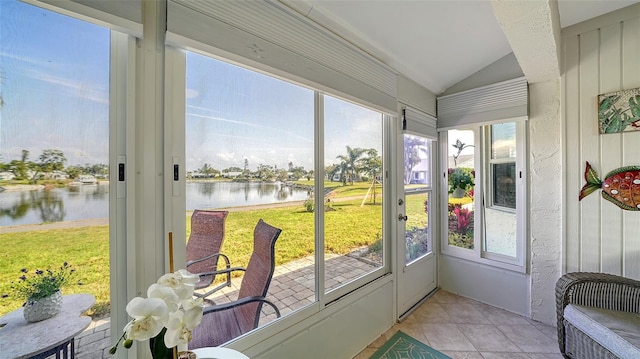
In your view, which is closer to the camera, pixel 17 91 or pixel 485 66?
pixel 17 91

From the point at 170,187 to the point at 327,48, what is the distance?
1297mm

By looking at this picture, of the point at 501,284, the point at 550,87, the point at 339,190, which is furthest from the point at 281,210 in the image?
the point at 550,87

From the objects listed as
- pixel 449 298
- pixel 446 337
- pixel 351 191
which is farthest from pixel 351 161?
pixel 449 298

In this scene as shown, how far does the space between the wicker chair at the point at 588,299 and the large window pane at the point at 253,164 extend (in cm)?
170

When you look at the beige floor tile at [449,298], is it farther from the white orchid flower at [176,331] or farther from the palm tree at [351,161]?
the white orchid flower at [176,331]

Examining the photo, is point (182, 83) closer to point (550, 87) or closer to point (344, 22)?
point (344, 22)

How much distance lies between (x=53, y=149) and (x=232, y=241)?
766 mm

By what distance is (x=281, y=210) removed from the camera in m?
1.42

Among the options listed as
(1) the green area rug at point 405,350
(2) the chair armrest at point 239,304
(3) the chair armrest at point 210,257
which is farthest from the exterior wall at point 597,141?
(3) the chair armrest at point 210,257

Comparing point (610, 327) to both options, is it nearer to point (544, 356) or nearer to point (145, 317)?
point (544, 356)

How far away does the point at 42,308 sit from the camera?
76 cm

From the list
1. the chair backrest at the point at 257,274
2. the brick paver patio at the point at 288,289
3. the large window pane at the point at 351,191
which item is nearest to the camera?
the brick paver patio at the point at 288,289

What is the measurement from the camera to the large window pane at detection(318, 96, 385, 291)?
1.69 metres

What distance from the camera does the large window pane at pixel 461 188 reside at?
2672 millimetres
